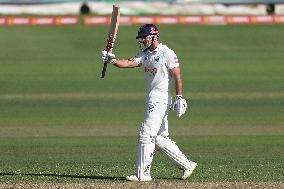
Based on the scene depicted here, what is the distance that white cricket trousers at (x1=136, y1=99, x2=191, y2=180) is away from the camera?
45.8 ft

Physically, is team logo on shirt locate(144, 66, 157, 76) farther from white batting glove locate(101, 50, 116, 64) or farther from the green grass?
the green grass

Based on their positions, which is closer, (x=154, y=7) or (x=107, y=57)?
(x=107, y=57)

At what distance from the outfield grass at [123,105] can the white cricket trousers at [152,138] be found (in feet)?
2.03

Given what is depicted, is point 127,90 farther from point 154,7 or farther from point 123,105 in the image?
point 154,7

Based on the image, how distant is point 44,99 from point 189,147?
8061mm

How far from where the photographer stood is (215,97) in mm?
26391

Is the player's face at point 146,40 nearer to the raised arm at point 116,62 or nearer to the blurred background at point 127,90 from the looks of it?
the raised arm at point 116,62

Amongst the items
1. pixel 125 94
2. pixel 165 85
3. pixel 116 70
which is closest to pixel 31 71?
pixel 116 70

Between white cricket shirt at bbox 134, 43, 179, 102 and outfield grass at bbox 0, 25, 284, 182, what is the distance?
125 centimetres

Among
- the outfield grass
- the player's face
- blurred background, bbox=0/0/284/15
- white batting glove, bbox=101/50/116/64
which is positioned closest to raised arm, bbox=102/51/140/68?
white batting glove, bbox=101/50/116/64

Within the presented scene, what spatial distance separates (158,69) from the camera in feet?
46.2

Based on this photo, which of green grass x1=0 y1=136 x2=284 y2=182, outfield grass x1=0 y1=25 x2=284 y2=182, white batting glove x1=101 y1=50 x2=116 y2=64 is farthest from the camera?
outfield grass x1=0 y1=25 x2=284 y2=182

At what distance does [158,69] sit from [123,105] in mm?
10986

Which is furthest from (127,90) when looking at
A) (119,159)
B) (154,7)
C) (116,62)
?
(154,7)
